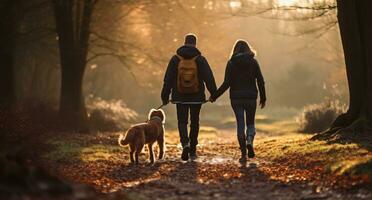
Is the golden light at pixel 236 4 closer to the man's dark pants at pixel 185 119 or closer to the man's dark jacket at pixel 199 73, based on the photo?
the man's dark jacket at pixel 199 73

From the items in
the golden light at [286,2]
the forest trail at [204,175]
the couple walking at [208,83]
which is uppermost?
the golden light at [286,2]

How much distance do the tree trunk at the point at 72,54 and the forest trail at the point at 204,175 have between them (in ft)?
21.6

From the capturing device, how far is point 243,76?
12586 millimetres

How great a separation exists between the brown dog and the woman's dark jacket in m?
1.56

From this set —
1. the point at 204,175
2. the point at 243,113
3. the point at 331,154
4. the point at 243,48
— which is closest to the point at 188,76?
the point at 243,48

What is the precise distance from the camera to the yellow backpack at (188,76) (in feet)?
41.4

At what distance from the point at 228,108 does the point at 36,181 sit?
51008 millimetres

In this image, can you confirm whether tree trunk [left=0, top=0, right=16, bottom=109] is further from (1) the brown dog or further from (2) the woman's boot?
(2) the woman's boot

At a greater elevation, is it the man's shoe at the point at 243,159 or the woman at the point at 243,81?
the woman at the point at 243,81

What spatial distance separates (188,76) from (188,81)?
0.33 ft

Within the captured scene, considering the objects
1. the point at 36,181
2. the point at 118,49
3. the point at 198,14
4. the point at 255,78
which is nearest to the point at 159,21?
the point at 198,14

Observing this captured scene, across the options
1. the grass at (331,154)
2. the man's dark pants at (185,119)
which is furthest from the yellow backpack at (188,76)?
Answer: the grass at (331,154)

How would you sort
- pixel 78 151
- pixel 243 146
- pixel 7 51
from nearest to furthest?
1. pixel 243 146
2. pixel 78 151
3. pixel 7 51

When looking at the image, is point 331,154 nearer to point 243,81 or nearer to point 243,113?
point 243,113
